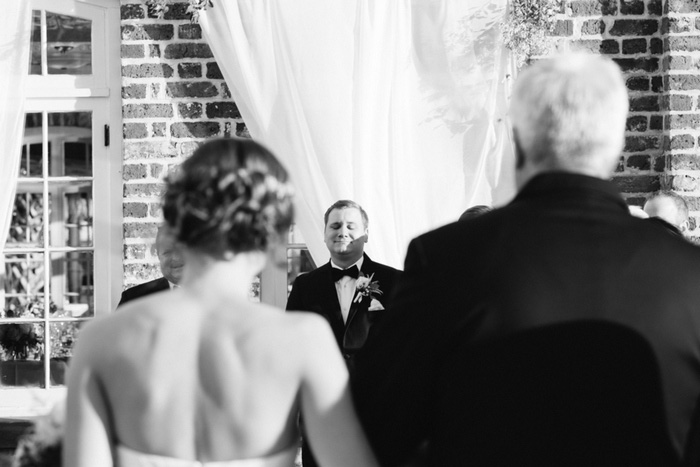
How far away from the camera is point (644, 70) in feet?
16.4

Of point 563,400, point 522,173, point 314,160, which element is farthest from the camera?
point 314,160

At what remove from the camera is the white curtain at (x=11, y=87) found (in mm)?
4883

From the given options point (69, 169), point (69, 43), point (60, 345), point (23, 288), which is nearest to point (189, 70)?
point (69, 43)

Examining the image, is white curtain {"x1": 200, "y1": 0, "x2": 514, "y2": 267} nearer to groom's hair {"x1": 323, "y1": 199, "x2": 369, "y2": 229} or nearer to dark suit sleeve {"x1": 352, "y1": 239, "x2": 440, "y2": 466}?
groom's hair {"x1": 323, "y1": 199, "x2": 369, "y2": 229}

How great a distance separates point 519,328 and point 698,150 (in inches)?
141

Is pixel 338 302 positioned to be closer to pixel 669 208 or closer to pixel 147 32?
pixel 669 208

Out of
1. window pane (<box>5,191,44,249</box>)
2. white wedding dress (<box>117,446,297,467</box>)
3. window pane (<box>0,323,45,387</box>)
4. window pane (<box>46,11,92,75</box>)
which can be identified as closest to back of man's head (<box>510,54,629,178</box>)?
white wedding dress (<box>117,446,297,467</box>)

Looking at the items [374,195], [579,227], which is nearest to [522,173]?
[579,227]

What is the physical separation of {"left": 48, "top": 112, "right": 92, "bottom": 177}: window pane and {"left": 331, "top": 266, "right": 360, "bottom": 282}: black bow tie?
1.69m

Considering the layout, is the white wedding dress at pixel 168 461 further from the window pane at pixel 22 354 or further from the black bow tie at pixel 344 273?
the window pane at pixel 22 354

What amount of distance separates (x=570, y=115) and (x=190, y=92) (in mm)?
3584

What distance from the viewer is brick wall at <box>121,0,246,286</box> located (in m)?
5.00

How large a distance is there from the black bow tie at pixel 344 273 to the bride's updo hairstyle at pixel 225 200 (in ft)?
9.05

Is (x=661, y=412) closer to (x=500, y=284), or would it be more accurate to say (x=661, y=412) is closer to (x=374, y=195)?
(x=500, y=284)
